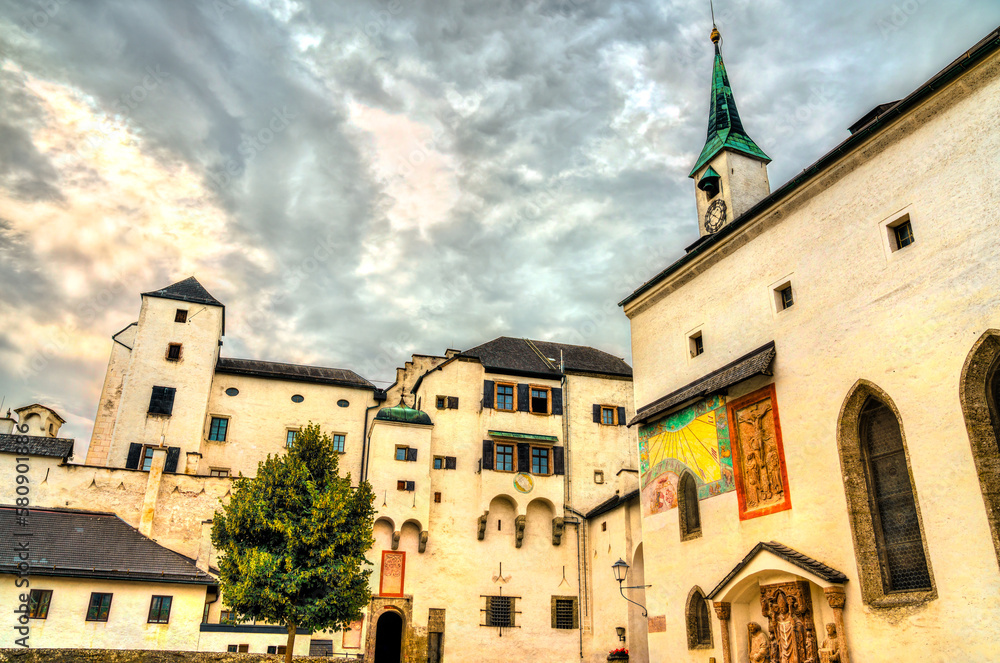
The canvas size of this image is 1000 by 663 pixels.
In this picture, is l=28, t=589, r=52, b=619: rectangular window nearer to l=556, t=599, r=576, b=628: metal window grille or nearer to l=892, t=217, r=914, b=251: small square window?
l=556, t=599, r=576, b=628: metal window grille

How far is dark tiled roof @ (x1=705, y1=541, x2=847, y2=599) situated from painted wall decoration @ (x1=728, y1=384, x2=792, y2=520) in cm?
91

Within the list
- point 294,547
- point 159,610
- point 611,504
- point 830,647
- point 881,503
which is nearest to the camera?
point 881,503

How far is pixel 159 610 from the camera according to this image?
937 inches

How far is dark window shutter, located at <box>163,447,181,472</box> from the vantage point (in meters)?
32.2

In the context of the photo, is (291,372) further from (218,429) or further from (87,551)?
(87,551)

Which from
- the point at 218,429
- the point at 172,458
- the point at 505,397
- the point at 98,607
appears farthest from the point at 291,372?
the point at 98,607

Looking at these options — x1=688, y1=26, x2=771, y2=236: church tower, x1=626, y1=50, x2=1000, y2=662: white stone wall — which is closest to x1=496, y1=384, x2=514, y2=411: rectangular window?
x1=688, y1=26, x2=771, y2=236: church tower

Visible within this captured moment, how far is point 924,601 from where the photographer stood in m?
13.5

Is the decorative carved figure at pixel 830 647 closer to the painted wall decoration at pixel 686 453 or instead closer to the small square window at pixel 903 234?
the painted wall decoration at pixel 686 453

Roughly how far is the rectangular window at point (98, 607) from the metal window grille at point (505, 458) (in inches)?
652

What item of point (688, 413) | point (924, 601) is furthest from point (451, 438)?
point (924, 601)

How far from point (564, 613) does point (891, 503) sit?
828 inches

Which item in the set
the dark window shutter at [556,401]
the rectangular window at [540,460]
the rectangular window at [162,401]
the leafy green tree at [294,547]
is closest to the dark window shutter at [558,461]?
the rectangular window at [540,460]

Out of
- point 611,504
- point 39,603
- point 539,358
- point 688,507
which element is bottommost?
point 39,603
